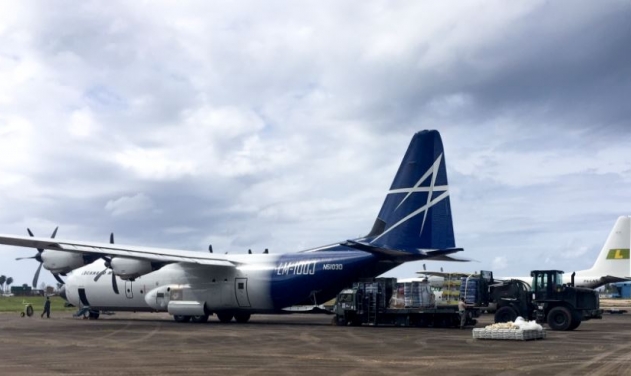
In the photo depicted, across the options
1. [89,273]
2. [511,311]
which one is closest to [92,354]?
[511,311]

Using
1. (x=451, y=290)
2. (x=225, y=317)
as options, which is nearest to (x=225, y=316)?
(x=225, y=317)

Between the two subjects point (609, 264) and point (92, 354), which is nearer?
point (92, 354)

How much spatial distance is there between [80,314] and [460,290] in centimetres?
2265

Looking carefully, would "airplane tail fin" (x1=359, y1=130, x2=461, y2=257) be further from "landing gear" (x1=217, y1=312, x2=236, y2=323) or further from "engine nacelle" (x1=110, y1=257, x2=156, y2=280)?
A: "engine nacelle" (x1=110, y1=257, x2=156, y2=280)

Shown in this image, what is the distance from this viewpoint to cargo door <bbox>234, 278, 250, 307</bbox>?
104 feet

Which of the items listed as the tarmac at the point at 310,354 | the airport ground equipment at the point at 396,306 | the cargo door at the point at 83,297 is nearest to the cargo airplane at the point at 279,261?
the airport ground equipment at the point at 396,306

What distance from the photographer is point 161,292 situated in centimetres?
3359

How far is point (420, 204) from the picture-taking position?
2861 centimetres

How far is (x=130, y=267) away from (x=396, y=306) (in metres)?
12.9

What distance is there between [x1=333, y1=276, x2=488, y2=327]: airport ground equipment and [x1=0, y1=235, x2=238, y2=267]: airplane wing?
6342mm

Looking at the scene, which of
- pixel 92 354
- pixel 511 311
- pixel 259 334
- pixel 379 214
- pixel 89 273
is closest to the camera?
pixel 92 354

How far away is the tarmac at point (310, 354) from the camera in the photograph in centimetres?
1387

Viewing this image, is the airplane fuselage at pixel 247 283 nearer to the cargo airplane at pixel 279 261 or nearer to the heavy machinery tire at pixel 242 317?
the cargo airplane at pixel 279 261

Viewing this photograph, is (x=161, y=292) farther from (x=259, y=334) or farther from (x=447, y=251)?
(x=447, y=251)
